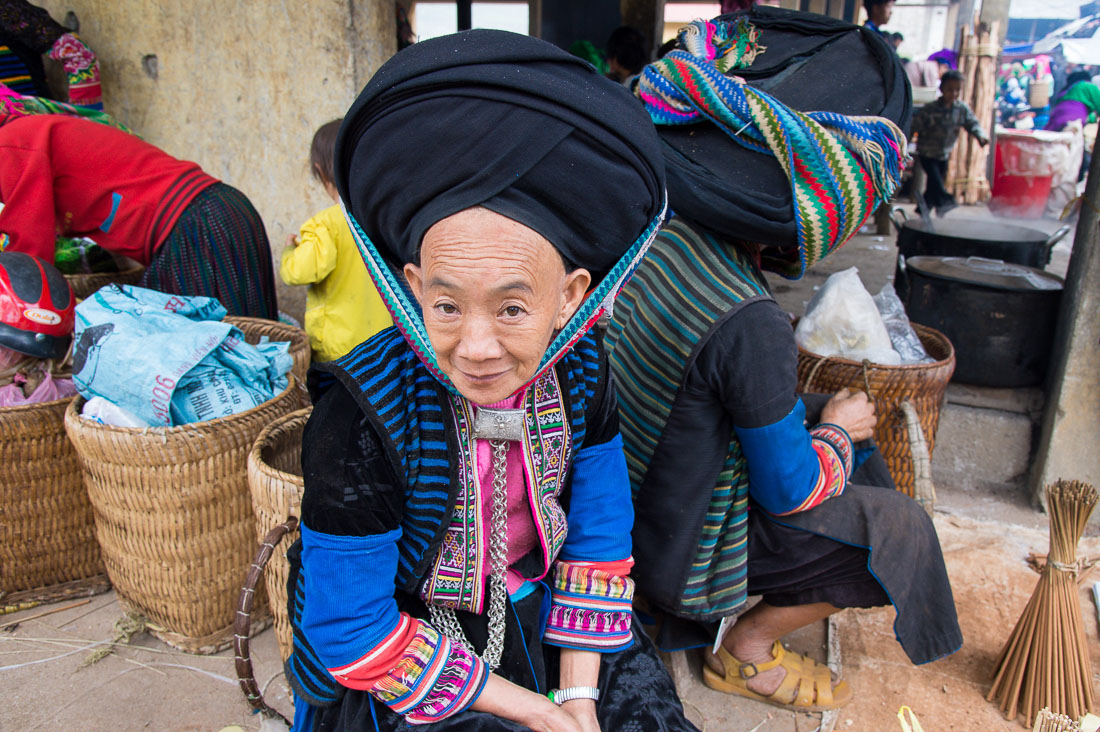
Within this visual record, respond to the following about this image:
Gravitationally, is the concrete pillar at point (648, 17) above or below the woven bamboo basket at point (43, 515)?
above

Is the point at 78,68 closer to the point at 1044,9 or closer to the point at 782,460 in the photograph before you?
the point at 782,460

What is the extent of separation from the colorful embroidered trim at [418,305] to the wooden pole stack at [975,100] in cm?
1076

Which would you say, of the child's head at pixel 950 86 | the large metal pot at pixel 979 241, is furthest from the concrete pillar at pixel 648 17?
the large metal pot at pixel 979 241

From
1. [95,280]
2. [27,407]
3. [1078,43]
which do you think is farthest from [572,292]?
[1078,43]

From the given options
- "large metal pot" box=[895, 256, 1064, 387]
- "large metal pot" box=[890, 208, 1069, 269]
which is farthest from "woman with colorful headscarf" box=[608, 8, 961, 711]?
Result: "large metal pot" box=[890, 208, 1069, 269]

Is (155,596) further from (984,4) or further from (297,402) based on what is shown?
(984,4)

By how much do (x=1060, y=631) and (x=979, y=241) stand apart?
2.22 metres

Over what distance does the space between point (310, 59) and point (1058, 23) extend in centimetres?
2527

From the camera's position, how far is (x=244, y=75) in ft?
12.2

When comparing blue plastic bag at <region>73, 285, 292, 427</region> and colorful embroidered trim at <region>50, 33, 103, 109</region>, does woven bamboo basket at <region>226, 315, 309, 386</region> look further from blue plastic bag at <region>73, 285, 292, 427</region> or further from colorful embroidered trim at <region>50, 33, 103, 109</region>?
colorful embroidered trim at <region>50, 33, 103, 109</region>

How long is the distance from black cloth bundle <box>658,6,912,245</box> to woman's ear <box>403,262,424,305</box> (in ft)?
2.69

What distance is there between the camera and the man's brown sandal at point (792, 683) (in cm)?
222

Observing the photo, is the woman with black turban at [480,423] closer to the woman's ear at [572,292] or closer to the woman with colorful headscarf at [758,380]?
the woman's ear at [572,292]

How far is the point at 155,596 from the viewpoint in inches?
93.1
